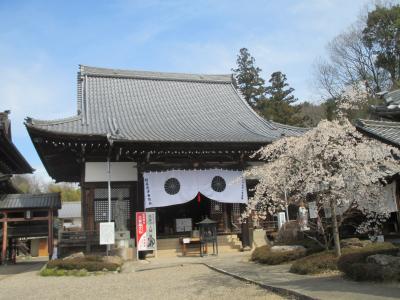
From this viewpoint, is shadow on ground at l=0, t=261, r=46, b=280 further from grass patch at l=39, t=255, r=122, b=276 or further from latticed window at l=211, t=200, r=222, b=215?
latticed window at l=211, t=200, r=222, b=215

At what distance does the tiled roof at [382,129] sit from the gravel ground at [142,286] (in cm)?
351

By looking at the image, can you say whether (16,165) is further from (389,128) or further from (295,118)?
(295,118)

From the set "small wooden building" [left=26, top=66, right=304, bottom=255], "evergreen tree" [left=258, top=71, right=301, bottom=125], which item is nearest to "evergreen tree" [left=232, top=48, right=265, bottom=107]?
"evergreen tree" [left=258, top=71, right=301, bottom=125]

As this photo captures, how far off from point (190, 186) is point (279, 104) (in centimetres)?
2432

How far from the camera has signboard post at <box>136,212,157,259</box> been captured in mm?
15445

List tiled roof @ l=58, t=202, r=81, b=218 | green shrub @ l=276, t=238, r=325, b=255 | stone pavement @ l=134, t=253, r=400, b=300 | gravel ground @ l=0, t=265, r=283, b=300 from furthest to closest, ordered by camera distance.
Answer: tiled roof @ l=58, t=202, r=81, b=218 < green shrub @ l=276, t=238, r=325, b=255 < gravel ground @ l=0, t=265, r=283, b=300 < stone pavement @ l=134, t=253, r=400, b=300

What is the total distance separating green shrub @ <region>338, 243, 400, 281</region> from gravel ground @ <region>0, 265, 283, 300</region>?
5.59 ft

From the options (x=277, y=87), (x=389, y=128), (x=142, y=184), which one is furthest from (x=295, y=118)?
(x=389, y=128)

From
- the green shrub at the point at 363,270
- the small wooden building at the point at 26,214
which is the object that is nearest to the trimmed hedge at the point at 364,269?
the green shrub at the point at 363,270

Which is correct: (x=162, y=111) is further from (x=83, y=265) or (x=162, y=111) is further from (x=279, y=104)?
(x=279, y=104)

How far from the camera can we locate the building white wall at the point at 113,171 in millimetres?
16516

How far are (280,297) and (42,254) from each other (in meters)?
31.6

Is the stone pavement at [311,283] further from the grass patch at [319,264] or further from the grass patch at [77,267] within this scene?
the grass patch at [77,267]

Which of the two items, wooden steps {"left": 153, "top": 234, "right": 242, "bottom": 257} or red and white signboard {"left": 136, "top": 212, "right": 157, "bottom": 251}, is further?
wooden steps {"left": 153, "top": 234, "right": 242, "bottom": 257}
